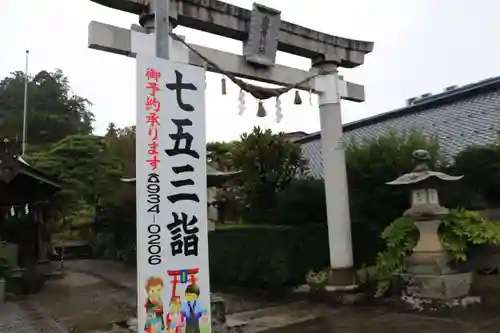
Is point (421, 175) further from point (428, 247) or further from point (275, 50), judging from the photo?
point (275, 50)

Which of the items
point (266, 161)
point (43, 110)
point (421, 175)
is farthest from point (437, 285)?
point (43, 110)

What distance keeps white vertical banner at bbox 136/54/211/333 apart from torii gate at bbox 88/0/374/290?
3.01 metres

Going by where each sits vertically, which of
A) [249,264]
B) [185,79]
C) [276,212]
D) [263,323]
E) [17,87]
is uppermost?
[17,87]

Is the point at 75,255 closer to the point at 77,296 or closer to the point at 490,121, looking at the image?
the point at 77,296

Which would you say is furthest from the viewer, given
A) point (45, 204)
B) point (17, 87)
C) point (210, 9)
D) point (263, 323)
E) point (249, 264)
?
point (17, 87)

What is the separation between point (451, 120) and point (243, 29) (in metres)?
8.27

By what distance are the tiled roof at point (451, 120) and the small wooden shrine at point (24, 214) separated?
29.3ft

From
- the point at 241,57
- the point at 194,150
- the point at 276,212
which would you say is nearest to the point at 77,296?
the point at 276,212

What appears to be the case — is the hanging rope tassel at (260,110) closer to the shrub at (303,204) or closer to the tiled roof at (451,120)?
the shrub at (303,204)

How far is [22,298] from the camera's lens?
13.2 meters

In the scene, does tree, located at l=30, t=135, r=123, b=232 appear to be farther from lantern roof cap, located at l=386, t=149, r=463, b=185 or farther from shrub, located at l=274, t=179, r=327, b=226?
lantern roof cap, located at l=386, t=149, r=463, b=185

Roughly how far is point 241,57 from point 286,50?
1.56m

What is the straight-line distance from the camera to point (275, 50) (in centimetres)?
995

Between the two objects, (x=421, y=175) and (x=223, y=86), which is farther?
(x=421, y=175)
